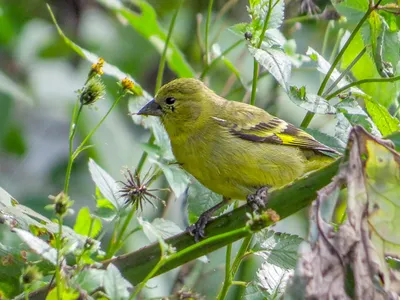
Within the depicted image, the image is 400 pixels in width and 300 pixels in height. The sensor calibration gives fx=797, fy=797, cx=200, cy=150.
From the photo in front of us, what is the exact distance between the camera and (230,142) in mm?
3443

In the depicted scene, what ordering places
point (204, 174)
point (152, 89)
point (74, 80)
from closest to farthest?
point (204, 174), point (74, 80), point (152, 89)

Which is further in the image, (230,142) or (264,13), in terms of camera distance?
(230,142)

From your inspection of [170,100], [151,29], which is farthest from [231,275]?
[151,29]

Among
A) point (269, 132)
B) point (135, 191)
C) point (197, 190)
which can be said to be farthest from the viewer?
point (269, 132)

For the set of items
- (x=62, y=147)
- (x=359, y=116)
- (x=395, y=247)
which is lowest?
(x=62, y=147)

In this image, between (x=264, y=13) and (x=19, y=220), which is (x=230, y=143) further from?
(x=19, y=220)

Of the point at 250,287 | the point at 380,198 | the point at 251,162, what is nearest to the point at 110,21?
the point at 251,162

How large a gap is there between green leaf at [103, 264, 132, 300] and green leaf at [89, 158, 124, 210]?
75cm

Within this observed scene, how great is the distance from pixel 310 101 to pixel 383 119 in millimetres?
267

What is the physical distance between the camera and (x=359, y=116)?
2.47 metres

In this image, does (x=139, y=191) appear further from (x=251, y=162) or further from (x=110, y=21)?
(x=110, y=21)

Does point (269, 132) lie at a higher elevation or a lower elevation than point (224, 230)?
higher

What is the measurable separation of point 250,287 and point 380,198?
0.61m

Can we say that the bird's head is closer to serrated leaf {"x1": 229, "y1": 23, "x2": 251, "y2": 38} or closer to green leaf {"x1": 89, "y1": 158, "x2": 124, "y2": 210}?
serrated leaf {"x1": 229, "y1": 23, "x2": 251, "y2": 38}
